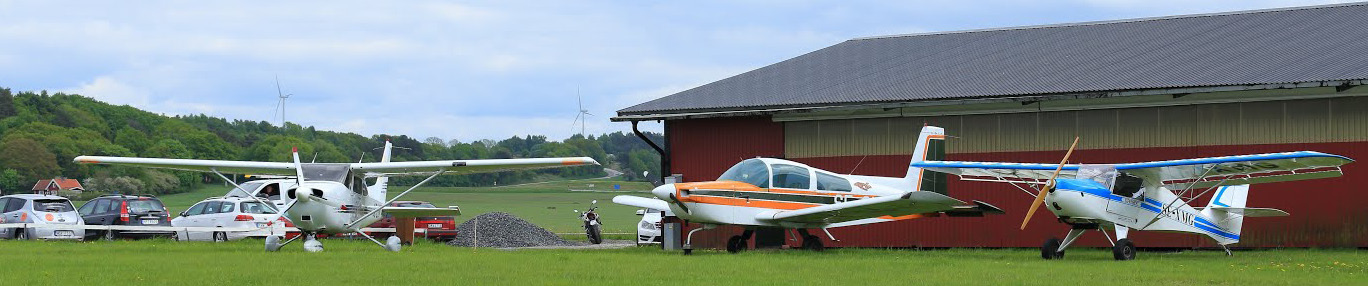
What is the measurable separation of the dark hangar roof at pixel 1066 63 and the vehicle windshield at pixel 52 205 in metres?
13.0

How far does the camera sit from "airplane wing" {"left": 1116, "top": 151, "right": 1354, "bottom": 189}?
15.8 metres

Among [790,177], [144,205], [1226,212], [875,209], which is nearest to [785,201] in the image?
[790,177]

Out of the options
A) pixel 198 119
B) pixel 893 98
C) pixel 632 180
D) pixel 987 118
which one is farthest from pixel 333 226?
pixel 198 119

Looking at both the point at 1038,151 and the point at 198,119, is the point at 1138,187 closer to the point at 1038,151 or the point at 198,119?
the point at 1038,151

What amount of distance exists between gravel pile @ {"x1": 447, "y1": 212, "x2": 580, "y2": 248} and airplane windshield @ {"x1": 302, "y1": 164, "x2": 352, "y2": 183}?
6552 millimetres

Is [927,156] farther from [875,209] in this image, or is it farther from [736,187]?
[736,187]

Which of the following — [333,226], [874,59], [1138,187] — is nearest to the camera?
[1138,187]

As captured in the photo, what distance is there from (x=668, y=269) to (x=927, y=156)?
23.6 ft

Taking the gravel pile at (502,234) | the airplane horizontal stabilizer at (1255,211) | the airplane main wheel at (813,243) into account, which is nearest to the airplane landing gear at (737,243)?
the airplane main wheel at (813,243)

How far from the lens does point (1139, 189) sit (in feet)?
59.0

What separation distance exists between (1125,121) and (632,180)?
92.6 m

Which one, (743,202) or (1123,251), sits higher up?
(743,202)

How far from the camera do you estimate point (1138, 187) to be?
18.0 m

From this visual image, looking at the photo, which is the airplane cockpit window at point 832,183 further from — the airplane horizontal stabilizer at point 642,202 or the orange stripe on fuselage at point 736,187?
the airplane horizontal stabilizer at point 642,202
